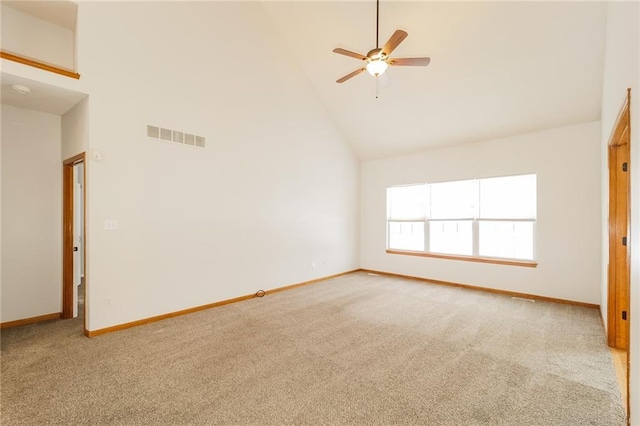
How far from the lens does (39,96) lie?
3.27 metres

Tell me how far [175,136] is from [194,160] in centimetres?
40

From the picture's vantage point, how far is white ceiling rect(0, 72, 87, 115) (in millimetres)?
2910

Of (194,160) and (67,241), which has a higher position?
(194,160)

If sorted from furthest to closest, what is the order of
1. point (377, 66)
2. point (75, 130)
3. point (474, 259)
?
point (474, 259) < point (75, 130) < point (377, 66)

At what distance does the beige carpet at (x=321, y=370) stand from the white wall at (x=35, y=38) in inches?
132

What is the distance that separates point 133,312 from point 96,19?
11.4ft

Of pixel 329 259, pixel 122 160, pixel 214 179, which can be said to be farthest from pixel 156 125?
pixel 329 259

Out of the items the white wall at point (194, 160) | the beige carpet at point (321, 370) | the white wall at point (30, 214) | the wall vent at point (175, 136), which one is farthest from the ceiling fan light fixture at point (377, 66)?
the white wall at point (30, 214)

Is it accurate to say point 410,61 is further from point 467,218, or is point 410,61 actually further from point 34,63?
point 34,63

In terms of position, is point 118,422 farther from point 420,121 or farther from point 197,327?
point 420,121

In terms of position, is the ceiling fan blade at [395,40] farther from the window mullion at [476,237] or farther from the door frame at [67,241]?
the door frame at [67,241]

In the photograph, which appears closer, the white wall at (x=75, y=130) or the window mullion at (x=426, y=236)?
the white wall at (x=75, y=130)

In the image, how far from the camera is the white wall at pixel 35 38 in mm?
3260

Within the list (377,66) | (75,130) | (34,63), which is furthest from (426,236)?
(34,63)
